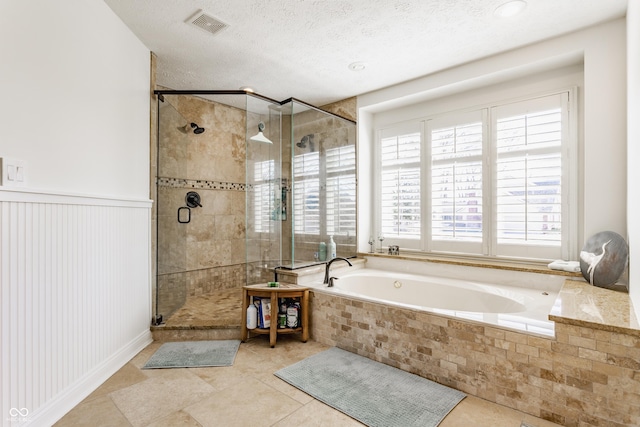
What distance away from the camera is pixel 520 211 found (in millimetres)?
2928

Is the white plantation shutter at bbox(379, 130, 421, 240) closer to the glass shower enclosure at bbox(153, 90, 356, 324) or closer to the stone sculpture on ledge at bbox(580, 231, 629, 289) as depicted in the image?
the glass shower enclosure at bbox(153, 90, 356, 324)

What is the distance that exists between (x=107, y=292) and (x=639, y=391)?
3.05 meters

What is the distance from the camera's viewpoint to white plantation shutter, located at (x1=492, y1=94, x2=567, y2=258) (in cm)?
276

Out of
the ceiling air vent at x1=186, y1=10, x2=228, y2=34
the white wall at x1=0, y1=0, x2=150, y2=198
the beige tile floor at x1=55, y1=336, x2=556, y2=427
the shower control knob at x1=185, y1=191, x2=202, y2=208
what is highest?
the ceiling air vent at x1=186, y1=10, x2=228, y2=34

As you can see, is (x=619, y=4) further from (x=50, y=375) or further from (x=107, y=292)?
(x=50, y=375)

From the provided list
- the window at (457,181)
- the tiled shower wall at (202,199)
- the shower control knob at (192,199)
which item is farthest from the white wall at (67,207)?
the window at (457,181)

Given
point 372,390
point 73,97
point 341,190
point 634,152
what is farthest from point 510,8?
point 73,97

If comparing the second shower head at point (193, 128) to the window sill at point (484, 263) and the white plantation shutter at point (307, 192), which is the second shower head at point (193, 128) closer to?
the white plantation shutter at point (307, 192)

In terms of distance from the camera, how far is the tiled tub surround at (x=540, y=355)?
1522mm

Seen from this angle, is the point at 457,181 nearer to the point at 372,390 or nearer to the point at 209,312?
the point at 372,390

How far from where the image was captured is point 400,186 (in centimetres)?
376

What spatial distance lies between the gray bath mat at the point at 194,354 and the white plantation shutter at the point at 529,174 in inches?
104

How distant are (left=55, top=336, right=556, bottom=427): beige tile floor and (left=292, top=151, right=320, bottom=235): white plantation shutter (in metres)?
1.42

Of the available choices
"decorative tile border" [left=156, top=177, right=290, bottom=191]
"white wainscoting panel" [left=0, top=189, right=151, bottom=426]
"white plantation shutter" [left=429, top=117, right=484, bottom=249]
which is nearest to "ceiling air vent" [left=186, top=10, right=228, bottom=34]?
"decorative tile border" [left=156, top=177, right=290, bottom=191]
